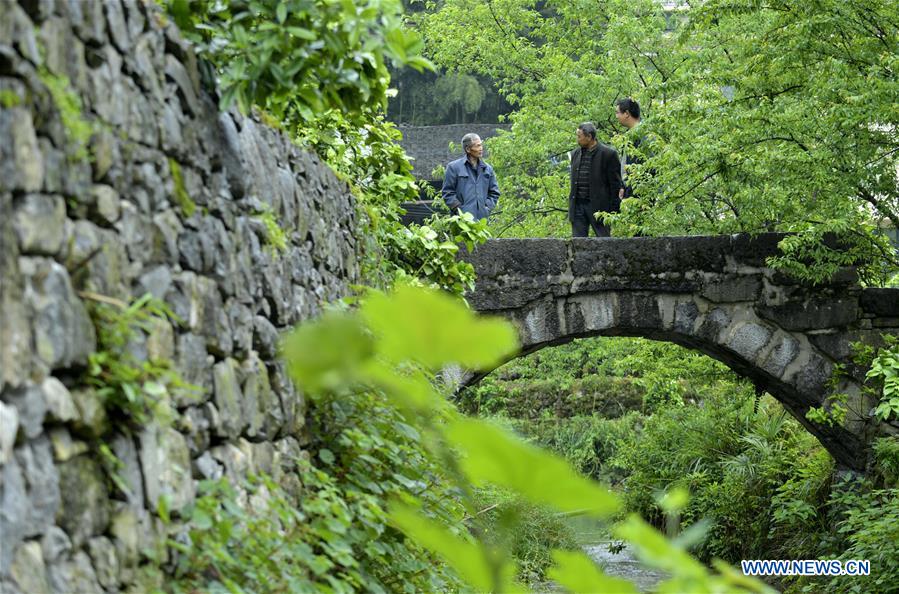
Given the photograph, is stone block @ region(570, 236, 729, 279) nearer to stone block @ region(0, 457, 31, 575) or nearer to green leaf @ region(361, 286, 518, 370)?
stone block @ region(0, 457, 31, 575)

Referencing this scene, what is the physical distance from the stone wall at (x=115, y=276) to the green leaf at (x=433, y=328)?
1112mm

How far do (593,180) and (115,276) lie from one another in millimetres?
7404

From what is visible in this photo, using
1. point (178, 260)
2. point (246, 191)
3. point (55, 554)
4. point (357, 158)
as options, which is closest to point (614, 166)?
point (357, 158)

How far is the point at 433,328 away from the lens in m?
0.74

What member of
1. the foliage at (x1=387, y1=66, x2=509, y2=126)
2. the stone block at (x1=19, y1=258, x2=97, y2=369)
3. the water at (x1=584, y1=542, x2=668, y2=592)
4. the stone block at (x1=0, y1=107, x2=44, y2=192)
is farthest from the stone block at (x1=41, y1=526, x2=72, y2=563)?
the foliage at (x1=387, y1=66, x2=509, y2=126)

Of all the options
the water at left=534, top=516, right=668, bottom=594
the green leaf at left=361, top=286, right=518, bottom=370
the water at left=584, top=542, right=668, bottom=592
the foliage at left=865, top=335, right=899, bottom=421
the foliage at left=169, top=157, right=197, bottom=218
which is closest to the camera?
the green leaf at left=361, top=286, right=518, bottom=370

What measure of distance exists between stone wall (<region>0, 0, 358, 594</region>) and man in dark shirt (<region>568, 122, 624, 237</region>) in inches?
242

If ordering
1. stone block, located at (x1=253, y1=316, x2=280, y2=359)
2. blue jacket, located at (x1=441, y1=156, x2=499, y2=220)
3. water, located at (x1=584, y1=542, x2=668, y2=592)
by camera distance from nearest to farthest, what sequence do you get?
1. stone block, located at (x1=253, y1=316, x2=280, y2=359)
2. blue jacket, located at (x1=441, y1=156, x2=499, y2=220)
3. water, located at (x1=584, y1=542, x2=668, y2=592)

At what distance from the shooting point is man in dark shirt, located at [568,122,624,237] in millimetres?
9328

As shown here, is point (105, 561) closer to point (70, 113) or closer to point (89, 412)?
point (89, 412)

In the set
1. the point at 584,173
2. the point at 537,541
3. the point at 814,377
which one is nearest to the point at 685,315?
the point at 814,377

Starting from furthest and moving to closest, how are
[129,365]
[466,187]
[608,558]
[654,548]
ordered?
[608,558], [466,187], [129,365], [654,548]

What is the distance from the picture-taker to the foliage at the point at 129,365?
6.81ft

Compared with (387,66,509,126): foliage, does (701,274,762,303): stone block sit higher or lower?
lower
